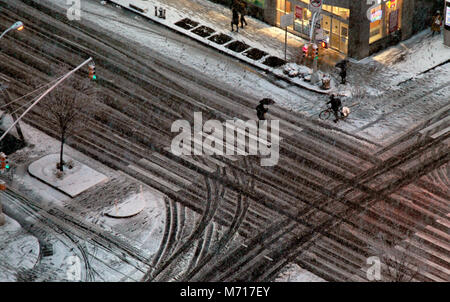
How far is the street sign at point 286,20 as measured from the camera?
63.6 meters

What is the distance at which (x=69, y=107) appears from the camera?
54.4 meters

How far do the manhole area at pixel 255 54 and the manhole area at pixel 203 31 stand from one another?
3644mm

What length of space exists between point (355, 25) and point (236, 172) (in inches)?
612

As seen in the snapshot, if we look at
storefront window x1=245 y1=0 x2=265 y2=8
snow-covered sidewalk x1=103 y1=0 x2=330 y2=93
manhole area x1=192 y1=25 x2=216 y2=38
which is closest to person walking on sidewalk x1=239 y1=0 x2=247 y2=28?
snow-covered sidewalk x1=103 y1=0 x2=330 y2=93

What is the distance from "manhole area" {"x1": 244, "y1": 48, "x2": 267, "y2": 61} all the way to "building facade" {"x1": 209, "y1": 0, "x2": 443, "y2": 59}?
3.58 meters

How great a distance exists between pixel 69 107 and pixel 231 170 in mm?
9461

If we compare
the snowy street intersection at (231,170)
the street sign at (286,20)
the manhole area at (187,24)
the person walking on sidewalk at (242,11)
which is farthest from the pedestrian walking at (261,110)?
the manhole area at (187,24)

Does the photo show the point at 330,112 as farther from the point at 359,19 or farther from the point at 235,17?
the point at 235,17

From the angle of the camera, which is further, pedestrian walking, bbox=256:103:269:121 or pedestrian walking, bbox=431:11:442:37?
pedestrian walking, bbox=431:11:442:37

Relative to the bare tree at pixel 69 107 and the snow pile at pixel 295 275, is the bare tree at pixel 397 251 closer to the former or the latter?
the snow pile at pixel 295 275

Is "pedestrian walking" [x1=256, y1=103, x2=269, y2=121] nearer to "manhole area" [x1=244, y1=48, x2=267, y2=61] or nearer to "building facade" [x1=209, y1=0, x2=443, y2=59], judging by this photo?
"manhole area" [x1=244, y1=48, x2=267, y2=61]

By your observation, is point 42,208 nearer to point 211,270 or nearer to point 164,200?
point 164,200

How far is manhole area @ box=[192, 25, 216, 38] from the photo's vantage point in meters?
69.2

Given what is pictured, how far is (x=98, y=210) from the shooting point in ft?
172
